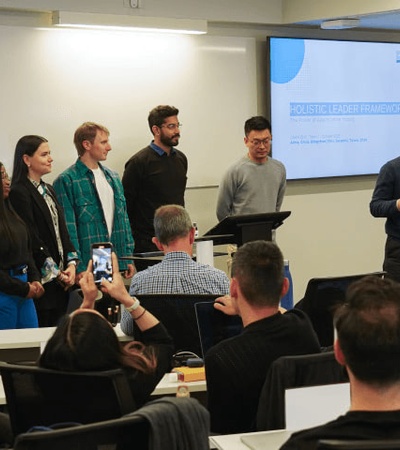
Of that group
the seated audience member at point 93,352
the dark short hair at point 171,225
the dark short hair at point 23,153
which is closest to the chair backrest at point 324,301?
the dark short hair at point 171,225

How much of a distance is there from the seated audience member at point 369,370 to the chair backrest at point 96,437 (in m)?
0.35

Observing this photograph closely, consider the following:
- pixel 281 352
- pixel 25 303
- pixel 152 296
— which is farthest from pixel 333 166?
pixel 281 352

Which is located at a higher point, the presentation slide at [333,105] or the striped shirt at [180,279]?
the presentation slide at [333,105]

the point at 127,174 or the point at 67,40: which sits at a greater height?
the point at 67,40

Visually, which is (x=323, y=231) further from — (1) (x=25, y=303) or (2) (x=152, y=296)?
(2) (x=152, y=296)

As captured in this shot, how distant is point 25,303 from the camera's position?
588 cm

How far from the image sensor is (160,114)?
7.51m

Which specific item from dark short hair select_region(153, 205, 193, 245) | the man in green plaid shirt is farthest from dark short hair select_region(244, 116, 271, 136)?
dark short hair select_region(153, 205, 193, 245)

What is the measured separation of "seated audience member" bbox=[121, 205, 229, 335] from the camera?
4.79 metres

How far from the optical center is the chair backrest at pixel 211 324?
3.98m

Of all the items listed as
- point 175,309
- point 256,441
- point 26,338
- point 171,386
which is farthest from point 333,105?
point 256,441

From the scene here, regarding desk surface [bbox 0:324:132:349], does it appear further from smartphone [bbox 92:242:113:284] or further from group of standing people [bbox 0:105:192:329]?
group of standing people [bbox 0:105:192:329]

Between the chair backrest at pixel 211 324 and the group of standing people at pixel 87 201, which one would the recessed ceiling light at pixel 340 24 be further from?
the chair backrest at pixel 211 324

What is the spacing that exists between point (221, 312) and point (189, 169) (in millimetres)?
4384
